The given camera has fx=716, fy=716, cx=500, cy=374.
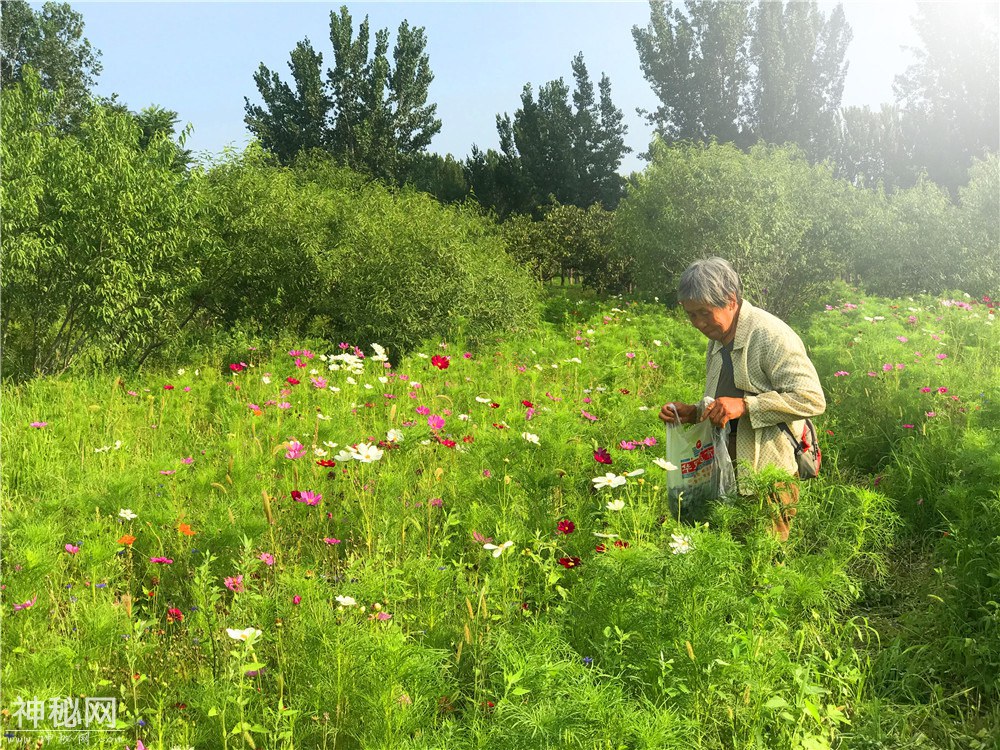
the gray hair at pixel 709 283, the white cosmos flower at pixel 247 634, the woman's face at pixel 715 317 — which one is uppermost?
the gray hair at pixel 709 283

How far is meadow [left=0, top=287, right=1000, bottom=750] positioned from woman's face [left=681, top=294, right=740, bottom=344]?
64 cm

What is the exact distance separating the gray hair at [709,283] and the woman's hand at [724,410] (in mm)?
372

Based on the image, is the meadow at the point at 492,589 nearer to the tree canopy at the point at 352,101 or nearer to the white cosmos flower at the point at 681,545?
the white cosmos flower at the point at 681,545

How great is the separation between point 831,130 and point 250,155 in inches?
Answer: 1316

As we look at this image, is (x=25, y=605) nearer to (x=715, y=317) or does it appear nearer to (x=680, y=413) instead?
(x=680, y=413)

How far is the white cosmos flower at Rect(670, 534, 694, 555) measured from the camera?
83.7 inches

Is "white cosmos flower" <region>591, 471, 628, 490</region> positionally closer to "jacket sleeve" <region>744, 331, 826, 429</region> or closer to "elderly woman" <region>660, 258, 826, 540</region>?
"elderly woman" <region>660, 258, 826, 540</region>

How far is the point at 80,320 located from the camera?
7.79 meters

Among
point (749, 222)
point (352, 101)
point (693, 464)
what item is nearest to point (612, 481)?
point (693, 464)

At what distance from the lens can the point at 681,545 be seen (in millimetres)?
2188

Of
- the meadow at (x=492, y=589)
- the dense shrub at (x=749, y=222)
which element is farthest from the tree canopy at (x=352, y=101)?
the meadow at (x=492, y=589)

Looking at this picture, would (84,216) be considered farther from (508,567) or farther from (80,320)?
(508,567)

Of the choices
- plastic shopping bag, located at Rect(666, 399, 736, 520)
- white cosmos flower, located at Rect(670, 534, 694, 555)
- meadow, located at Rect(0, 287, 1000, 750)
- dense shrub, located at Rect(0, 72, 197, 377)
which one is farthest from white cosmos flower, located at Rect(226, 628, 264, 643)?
dense shrub, located at Rect(0, 72, 197, 377)

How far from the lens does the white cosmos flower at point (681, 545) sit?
2127 mm
